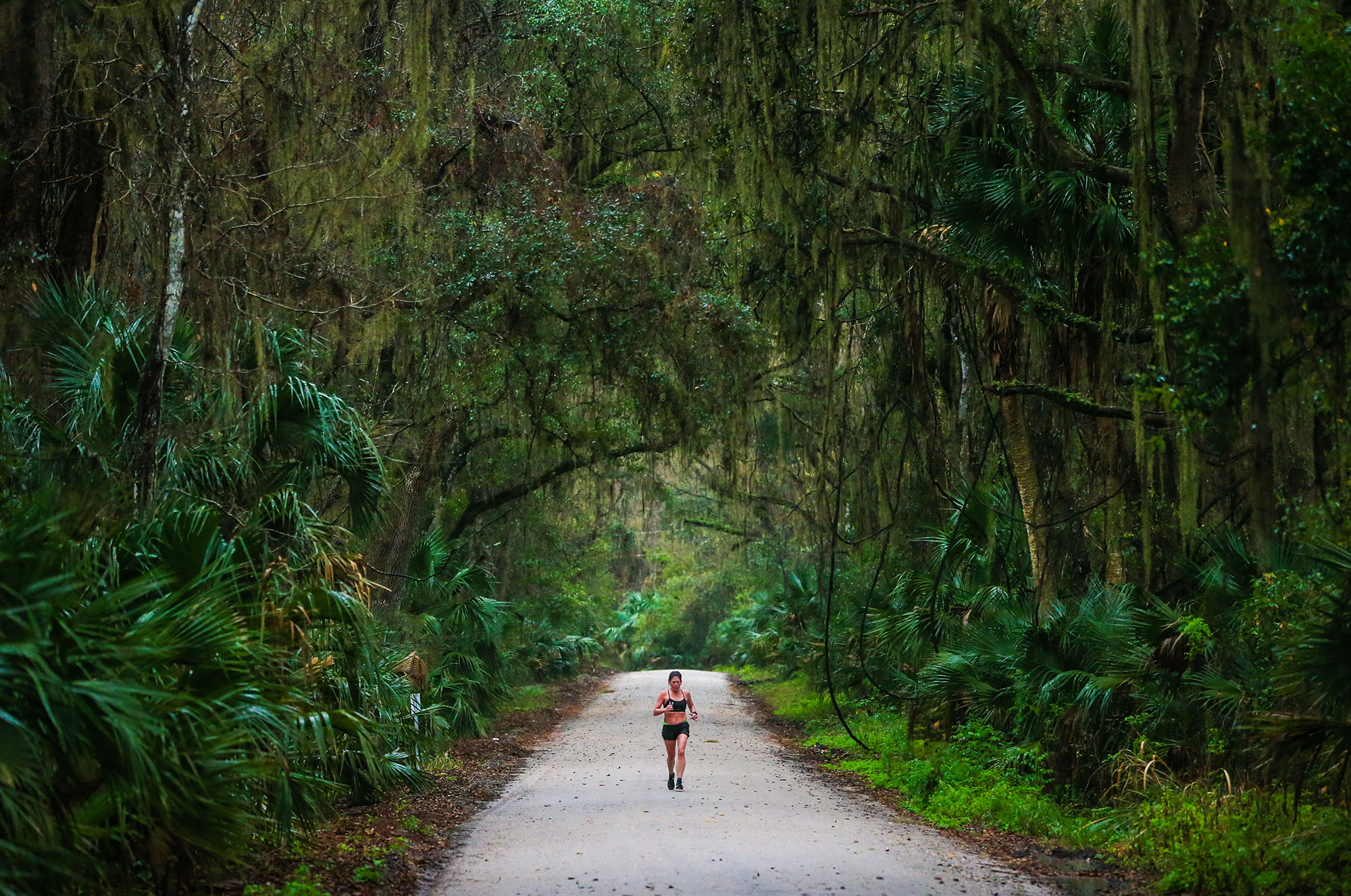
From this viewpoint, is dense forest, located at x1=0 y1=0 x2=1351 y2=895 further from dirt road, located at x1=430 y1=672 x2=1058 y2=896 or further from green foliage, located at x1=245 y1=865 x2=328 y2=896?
dirt road, located at x1=430 y1=672 x2=1058 y2=896

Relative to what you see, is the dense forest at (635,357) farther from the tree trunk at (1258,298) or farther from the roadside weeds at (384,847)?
the roadside weeds at (384,847)

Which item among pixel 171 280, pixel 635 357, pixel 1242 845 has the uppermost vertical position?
pixel 635 357

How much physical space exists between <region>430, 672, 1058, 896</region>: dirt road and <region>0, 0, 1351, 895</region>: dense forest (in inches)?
46.7

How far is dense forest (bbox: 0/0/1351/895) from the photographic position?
546 cm

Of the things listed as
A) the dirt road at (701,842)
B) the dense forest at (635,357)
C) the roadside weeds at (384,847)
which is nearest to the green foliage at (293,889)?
the roadside weeds at (384,847)

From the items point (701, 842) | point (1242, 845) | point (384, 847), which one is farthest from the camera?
point (701, 842)

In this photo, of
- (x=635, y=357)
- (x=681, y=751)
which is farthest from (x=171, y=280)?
(x=635, y=357)

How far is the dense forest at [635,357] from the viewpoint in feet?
17.9

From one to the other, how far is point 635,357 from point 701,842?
8277 millimetres

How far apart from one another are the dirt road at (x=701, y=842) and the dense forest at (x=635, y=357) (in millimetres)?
1185

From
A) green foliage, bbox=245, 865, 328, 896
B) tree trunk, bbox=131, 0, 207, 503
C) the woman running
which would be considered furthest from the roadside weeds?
tree trunk, bbox=131, 0, 207, 503

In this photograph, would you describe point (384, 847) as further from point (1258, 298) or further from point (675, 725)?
point (1258, 298)

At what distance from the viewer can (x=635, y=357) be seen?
1505 centimetres

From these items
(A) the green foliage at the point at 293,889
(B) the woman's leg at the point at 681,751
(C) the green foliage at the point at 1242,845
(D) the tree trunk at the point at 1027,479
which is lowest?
(B) the woman's leg at the point at 681,751
